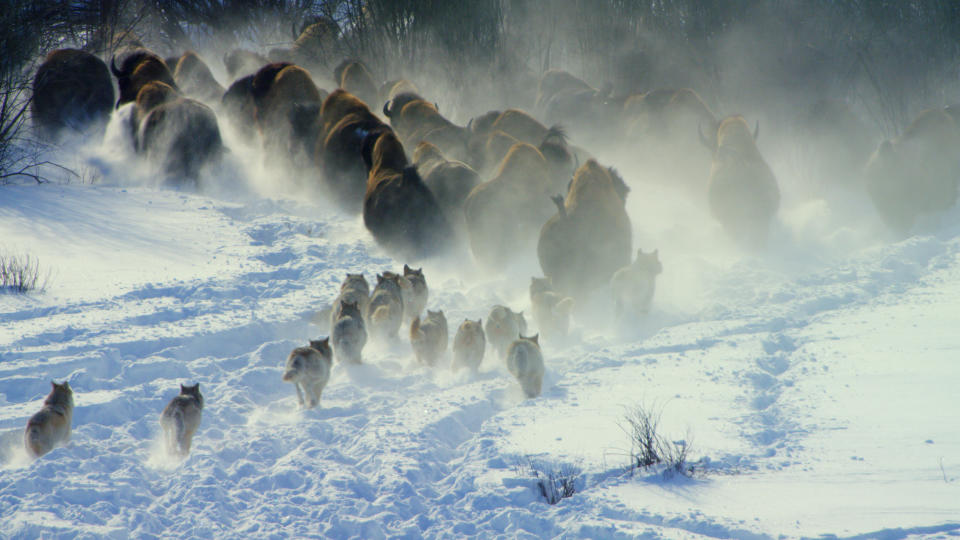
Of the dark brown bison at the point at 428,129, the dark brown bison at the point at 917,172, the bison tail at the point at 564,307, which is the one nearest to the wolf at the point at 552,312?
the bison tail at the point at 564,307

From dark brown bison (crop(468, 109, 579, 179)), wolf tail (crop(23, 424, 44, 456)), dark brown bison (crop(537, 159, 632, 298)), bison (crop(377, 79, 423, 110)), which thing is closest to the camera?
wolf tail (crop(23, 424, 44, 456))

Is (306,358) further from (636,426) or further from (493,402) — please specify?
(636,426)

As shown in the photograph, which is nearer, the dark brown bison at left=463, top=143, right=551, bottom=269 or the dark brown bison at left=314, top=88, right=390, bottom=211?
the dark brown bison at left=463, top=143, right=551, bottom=269

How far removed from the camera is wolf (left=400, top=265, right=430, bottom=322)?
8773 mm

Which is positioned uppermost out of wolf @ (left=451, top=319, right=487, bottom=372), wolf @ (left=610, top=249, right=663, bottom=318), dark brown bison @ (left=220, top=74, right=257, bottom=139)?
dark brown bison @ (left=220, top=74, right=257, bottom=139)

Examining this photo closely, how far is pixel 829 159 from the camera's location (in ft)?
45.3

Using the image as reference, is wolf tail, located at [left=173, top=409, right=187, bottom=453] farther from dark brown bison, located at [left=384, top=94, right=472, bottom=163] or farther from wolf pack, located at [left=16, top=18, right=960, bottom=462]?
dark brown bison, located at [left=384, top=94, right=472, bottom=163]

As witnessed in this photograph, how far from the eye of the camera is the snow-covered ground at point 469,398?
464cm

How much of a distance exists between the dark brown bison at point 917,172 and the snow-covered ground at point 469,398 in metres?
0.58

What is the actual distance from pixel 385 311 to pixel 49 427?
330cm

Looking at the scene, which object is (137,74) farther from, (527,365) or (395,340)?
(527,365)

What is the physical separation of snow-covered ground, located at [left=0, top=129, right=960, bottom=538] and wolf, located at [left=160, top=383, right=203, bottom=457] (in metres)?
0.10

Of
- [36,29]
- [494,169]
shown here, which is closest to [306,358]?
[494,169]

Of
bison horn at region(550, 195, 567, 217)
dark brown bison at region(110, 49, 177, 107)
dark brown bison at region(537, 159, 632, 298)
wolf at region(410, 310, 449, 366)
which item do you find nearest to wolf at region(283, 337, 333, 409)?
wolf at region(410, 310, 449, 366)
